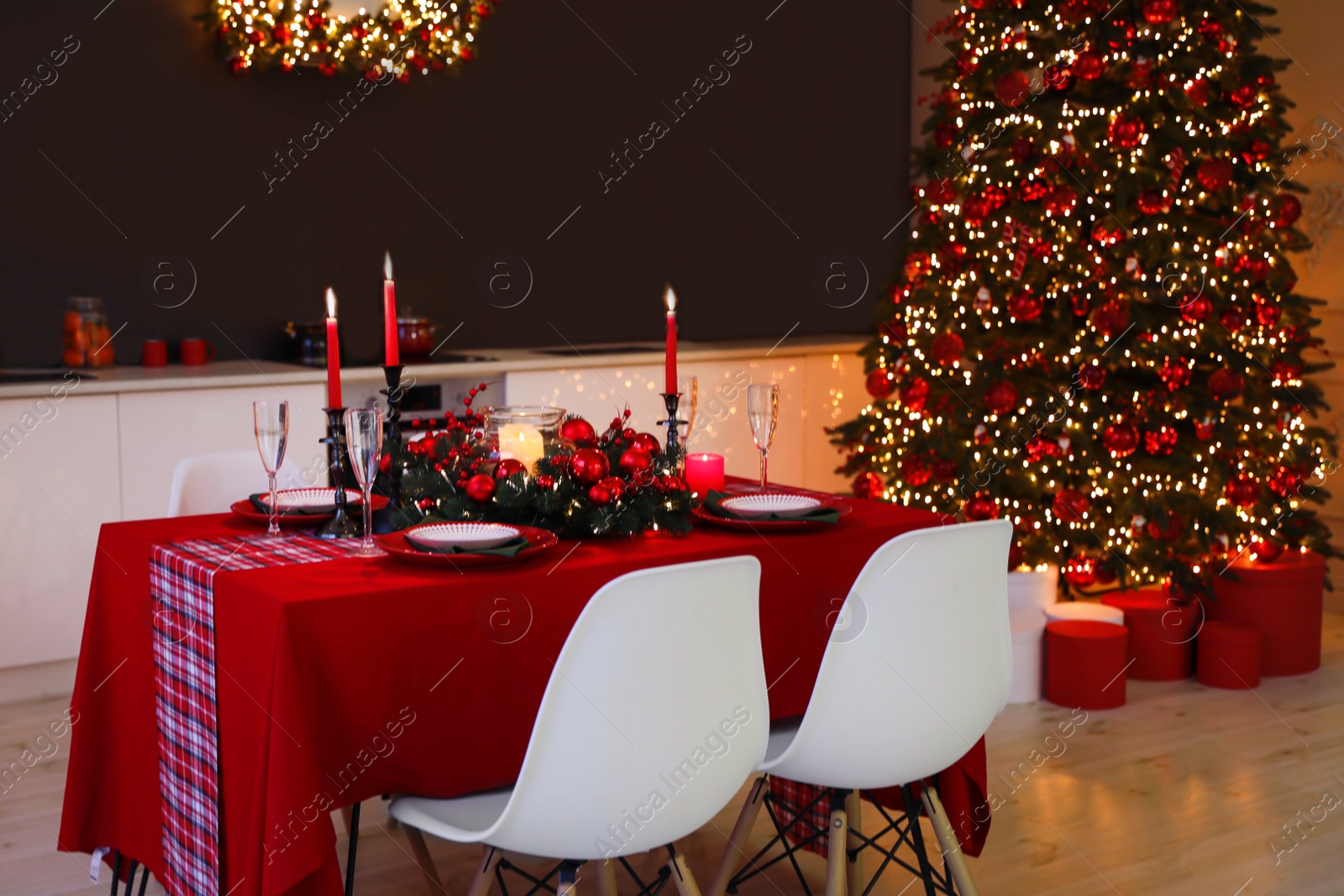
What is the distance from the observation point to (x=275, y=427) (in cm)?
201

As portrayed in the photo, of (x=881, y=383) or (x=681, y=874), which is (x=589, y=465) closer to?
(x=681, y=874)

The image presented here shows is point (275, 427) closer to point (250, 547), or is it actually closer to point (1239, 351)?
point (250, 547)

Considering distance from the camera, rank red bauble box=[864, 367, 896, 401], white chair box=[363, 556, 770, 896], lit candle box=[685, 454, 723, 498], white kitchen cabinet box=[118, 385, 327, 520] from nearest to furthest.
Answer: white chair box=[363, 556, 770, 896] < lit candle box=[685, 454, 723, 498] < white kitchen cabinet box=[118, 385, 327, 520] < red bauble box=[864, 367, 896, 401]

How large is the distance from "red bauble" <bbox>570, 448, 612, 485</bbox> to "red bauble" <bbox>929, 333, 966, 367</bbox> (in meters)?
1.94

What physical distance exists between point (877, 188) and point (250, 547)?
382 cm

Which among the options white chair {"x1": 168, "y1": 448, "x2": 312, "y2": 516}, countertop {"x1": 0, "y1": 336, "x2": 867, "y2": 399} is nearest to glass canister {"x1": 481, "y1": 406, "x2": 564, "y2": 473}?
white chair {"x1": 168, "y1": 448, "x2": 312, "y2": 516}

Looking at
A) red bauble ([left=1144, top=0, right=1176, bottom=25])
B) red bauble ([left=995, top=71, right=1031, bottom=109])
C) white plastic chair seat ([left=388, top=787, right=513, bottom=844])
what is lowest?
white plastic chair seat ([left=388, top=787, right=513, bottom=844])

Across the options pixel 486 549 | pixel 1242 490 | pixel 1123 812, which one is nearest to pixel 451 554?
pixel 486 549

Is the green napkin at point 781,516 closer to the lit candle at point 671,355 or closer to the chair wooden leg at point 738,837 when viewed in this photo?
the lit candle at point 671,355

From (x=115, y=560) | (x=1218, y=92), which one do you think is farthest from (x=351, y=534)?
(x=1218, y=92)

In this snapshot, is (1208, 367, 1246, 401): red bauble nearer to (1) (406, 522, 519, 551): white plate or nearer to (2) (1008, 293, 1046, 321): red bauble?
(2) (1008, 293, 1046, 321): red bauble

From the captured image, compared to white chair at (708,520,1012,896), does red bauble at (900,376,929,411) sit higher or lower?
higher

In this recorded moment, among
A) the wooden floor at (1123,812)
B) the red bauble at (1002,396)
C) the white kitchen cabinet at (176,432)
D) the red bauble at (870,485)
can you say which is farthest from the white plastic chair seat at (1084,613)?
the white kitchen cabinet at (176,432)

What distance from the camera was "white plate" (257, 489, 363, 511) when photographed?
7.25 feet
